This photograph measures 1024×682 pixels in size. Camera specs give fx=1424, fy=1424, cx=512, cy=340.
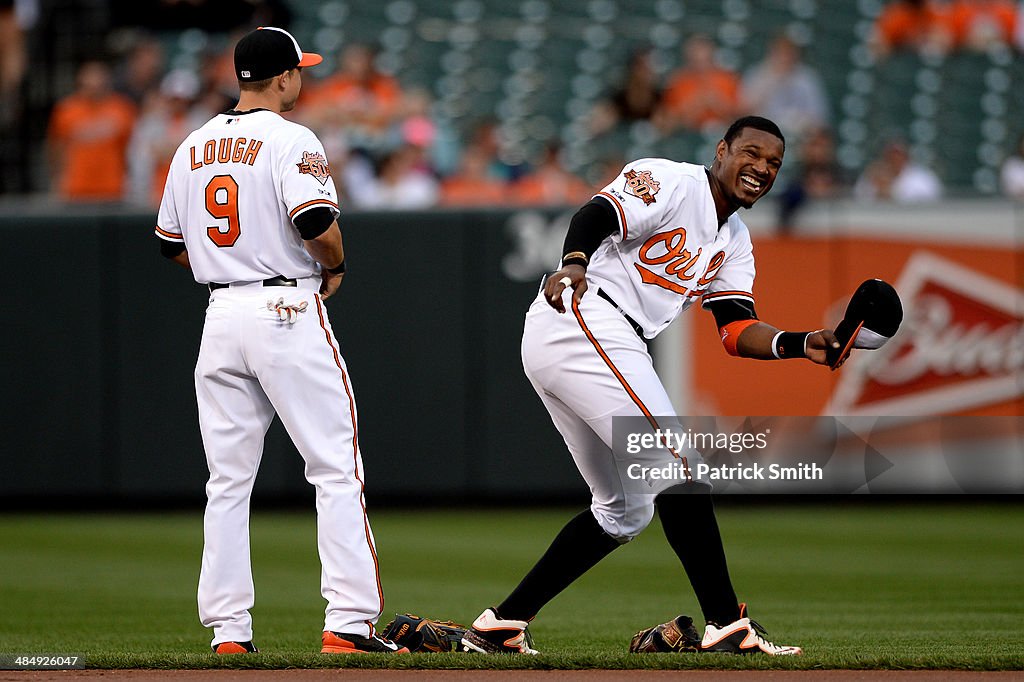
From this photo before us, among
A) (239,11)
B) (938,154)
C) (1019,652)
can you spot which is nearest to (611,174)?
(938,154)

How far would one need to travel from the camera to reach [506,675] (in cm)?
435

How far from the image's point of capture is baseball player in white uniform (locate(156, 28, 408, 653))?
464 centimetres

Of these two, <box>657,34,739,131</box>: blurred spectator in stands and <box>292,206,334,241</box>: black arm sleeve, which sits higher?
<box>657,34,739,131</box>: blurred spectator in stands

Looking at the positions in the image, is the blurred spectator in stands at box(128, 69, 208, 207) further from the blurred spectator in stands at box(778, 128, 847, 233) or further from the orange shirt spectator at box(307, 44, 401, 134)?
the blurred spectator in stands at box(778, 128, 847, 233)

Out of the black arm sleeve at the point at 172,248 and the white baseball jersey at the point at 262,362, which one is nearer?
the white baseball jersey at the point at 262,362

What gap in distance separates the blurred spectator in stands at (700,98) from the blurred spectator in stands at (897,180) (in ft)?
4.46

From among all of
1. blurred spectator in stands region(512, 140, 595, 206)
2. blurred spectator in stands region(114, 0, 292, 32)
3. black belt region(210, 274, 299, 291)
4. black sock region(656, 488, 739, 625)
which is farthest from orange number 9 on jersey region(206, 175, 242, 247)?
blurred spectator in stands region(114, 0, 292, 32)

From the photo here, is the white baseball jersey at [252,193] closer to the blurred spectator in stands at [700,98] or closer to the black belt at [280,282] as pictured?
the black belt at [280,282]

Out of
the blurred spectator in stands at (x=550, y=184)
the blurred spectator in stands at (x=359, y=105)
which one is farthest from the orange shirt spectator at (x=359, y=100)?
the blurred spectator in stands at (x=550, y=184)

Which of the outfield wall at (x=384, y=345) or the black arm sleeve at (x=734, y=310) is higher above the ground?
the black arm sleeve at (x=734, y=310)

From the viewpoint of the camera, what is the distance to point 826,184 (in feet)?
34.8

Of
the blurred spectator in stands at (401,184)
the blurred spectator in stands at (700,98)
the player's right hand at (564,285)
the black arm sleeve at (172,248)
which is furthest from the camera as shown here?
the blurred spectator in stands at (700,98)

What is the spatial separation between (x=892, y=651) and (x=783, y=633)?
2.36 feet

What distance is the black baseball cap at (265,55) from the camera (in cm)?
476
